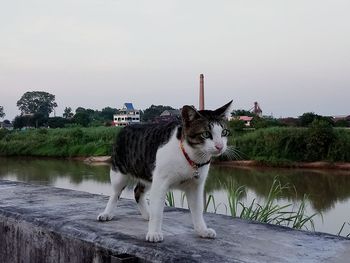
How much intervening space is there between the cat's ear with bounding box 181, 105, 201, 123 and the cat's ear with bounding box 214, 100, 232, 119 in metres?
0.09

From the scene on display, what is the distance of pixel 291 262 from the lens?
1.48 metres

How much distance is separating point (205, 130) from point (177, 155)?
16 centimetres

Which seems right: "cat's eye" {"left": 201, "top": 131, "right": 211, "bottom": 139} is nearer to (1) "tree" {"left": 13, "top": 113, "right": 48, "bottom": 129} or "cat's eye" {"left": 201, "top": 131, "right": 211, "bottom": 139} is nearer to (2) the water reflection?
(2) the water reflection

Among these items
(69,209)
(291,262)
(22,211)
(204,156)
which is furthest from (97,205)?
(291,262)

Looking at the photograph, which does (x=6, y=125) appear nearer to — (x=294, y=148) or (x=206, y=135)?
(x=294, y=148)

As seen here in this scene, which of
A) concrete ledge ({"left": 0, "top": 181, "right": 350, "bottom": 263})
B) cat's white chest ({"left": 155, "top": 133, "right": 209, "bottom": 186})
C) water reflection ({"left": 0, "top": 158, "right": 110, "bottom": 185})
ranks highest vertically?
cat's white chest ({"left": 155, "top": 133, "right": 209, "bottom": 186})

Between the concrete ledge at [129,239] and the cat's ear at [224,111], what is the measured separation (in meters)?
0.50

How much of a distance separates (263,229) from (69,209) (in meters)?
1.10

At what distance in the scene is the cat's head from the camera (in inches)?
58.9

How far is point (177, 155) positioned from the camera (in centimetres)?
159

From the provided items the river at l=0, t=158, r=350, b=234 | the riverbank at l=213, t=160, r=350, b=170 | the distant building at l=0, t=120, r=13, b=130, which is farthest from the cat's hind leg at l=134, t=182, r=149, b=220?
the distant building at l=0, t=120, r=13, b=130

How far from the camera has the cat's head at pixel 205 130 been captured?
4.91 feet

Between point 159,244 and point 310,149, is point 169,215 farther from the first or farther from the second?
point 310,149

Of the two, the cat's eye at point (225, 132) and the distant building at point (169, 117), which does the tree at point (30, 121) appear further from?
the cat's eye at point (225, 132)
